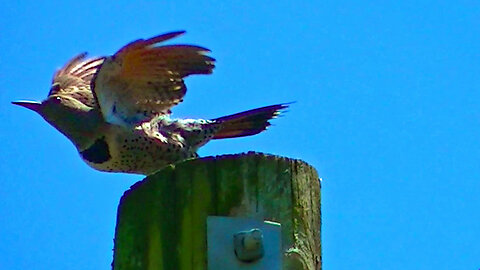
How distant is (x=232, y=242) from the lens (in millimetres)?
1772

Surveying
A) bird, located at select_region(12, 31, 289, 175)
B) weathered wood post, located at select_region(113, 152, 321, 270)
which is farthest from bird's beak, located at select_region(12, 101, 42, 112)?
weathered wood post, located at select_region(113, 152, 321, 270)

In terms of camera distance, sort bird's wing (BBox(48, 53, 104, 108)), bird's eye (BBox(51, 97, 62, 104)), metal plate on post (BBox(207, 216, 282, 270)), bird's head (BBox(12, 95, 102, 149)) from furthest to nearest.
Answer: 1. bird's wing (BBox(48, 53, 104, 108))
2. bird's eye (BBox(51, 97, 62, 104))
3. bird's head (BBox(12, 95, 102, 149))
4. metal plate on post (BBox(207, 216, 282, 270))

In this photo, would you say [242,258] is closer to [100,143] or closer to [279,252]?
[279,252]

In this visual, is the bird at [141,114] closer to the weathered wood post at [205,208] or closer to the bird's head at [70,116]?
the bird's head at [70,116]

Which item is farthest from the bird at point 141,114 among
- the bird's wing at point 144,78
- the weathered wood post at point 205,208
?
the weathered wood post at point 205,208

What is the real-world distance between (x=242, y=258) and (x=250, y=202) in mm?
113

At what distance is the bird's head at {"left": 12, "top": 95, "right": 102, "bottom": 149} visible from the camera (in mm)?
5441

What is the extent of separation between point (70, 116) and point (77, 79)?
65cm

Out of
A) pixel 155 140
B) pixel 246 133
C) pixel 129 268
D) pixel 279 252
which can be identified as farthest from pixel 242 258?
pixel 246 133

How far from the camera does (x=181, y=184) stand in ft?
6.02

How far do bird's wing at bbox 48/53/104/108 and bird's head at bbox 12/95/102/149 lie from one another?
0.37ft

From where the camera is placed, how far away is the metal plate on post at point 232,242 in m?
1.76

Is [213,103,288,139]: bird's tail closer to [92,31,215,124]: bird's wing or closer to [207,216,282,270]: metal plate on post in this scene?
[92,31,215,124]: bird's wing

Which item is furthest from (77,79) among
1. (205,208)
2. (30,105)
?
(205,208)
